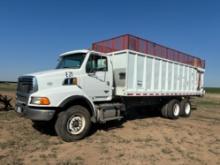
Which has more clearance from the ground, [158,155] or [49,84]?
[49,84]

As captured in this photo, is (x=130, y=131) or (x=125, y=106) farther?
(x=125, y=106)

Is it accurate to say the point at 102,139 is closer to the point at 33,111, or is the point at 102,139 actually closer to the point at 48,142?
the point at 48,142

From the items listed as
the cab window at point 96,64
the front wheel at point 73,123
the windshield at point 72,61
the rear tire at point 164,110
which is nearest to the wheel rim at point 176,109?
the rear tire at point 164,110

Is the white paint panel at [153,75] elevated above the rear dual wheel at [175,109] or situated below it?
above

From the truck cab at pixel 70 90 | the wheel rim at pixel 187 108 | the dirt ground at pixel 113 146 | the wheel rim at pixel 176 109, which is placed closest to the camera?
the dirt ground at pixel 113 146

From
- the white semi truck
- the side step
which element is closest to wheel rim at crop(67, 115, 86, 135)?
the white semi truck

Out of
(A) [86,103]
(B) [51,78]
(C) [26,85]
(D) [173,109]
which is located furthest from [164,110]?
(C) [26,85]

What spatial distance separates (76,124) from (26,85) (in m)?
2.09

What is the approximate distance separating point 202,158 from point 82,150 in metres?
3.23

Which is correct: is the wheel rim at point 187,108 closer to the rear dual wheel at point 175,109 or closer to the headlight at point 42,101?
the rear dual wheel at point 175,109

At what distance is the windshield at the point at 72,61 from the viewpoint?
739cm

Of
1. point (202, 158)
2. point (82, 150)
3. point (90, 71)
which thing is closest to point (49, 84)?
point (90, 71)

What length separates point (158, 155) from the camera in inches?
219

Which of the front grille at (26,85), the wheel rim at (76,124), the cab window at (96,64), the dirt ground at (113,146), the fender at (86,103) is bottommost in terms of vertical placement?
the dirt ground at (113,146)
